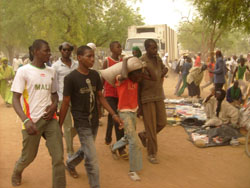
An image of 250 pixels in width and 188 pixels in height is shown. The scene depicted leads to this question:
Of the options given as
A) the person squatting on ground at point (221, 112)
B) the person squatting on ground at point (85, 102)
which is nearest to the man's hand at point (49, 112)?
the person squatting on ground at point (85, 102)

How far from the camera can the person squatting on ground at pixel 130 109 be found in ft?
13.4

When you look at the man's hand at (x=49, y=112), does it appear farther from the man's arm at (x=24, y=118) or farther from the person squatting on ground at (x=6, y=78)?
the person squatting on ground at (x=6, y=78)

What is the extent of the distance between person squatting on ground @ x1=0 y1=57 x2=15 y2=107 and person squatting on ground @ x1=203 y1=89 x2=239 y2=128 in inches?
284

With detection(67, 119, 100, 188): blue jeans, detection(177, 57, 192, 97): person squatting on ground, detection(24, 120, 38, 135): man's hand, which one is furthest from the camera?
detection(177, 57, 192, 97): person squatting on ground

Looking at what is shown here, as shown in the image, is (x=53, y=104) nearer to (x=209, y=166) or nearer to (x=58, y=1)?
(x=209, y=166)

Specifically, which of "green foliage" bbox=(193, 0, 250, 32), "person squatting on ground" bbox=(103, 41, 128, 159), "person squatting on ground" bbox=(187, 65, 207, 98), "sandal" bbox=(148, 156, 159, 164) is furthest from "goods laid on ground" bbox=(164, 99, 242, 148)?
"person squatting on ground" bbox=(187, 65, 207, 98)

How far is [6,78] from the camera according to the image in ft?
34.8

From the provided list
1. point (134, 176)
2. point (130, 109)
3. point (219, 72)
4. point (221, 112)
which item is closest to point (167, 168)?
point (134, 176)

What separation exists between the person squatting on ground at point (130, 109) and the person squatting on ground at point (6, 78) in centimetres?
758

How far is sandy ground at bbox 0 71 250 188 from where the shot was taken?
4102mm

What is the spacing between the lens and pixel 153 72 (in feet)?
14.9

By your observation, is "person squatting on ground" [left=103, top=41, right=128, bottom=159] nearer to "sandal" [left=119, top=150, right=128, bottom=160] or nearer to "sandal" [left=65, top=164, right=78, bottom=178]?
"sandal" [left=119, top=150, right=128, bottom=160]

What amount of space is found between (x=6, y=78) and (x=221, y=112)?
7605mm

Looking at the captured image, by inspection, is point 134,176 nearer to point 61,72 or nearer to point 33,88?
point 33,88
